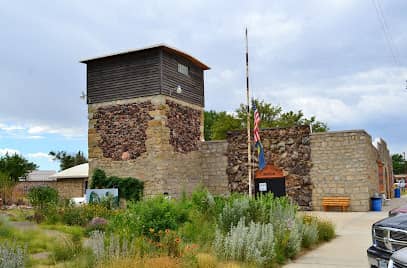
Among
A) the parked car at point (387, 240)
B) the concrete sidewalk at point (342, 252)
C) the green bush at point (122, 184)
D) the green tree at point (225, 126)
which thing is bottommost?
the concrete sidewalk at point (342, 252)

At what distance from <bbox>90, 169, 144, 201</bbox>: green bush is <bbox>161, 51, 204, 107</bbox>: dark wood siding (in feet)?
15.4

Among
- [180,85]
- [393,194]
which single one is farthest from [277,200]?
[393,194]

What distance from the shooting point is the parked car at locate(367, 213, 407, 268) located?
19.3 ft

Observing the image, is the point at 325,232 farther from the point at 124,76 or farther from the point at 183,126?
the point at 124,76

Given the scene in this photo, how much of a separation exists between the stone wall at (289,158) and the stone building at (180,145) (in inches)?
1.9

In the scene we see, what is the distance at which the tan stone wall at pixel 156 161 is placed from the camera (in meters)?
20.8

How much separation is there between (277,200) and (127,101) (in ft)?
43.8

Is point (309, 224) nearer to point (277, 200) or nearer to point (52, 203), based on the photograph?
point (277, 200)

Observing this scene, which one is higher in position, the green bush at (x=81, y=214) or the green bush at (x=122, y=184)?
the green bush at (x=122, y=184)

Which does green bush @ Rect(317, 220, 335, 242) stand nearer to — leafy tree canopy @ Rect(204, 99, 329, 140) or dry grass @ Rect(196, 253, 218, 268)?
dry grass @ Rect(196, 253, 218, 268)

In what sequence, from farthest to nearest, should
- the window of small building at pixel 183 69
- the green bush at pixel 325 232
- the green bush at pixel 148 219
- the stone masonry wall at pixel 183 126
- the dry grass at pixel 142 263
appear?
1. the window of small building at pixel 183 69
2. the stone masonry wall at pixel 183 126
3. the green bush at pixel 325 232
4. the green bush at pixel 148 219
5. the dry grass at pixel 142 263

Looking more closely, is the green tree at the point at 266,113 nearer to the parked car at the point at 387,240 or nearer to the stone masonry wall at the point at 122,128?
the stone masonry wall at the point at 122,128

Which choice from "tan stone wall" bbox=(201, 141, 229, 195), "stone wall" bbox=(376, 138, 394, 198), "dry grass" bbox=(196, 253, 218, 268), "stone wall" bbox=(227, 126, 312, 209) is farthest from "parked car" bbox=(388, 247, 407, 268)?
"stone wall" bbox=(376, 138, 394, 198)

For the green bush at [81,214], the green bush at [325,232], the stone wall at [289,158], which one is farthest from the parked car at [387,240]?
the stone wall at [289,158]
